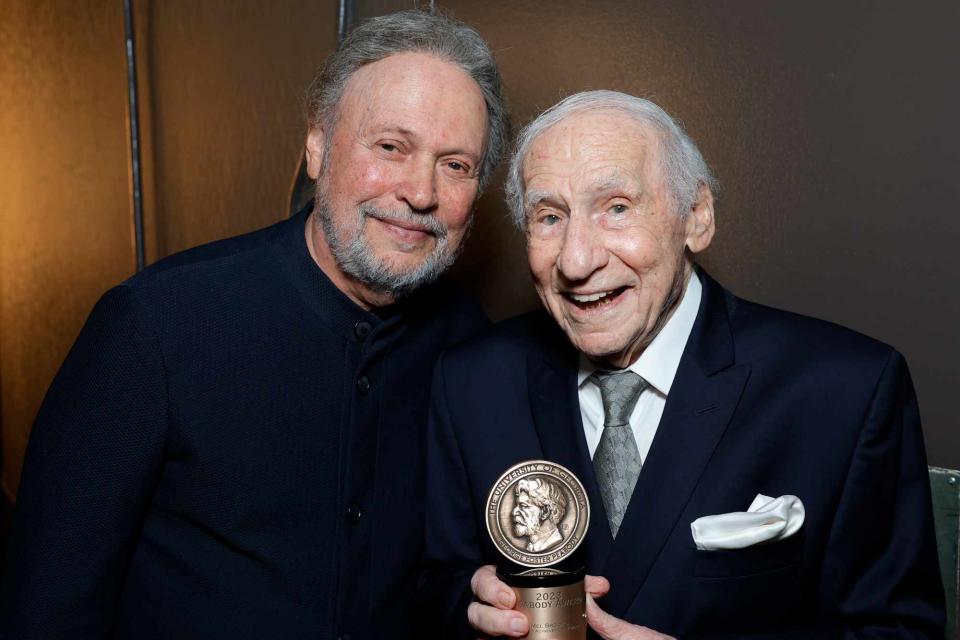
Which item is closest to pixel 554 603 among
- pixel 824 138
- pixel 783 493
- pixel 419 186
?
pixel 783 493

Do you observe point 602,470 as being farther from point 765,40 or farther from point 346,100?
point 765,40

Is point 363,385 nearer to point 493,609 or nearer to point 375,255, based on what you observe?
point 375,255

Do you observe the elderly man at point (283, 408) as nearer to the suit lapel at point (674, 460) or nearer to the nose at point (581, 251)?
the nose at point (581, 251)

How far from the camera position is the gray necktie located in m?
2.00

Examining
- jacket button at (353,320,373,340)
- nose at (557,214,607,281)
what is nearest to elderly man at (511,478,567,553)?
nose at (557,214,607,281)

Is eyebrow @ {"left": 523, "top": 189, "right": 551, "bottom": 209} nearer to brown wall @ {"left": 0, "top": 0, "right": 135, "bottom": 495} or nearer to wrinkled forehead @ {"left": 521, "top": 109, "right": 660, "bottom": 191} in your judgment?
wrinkled forehead @ {"left": 521, "top": 109, "right": 660, "bottom": 191}

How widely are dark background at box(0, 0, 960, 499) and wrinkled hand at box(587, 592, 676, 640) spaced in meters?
1.10

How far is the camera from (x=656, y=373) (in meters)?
2.07

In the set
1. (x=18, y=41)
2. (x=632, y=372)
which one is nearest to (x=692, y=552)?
(x=632, y=372)

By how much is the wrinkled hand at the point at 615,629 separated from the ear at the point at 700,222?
86 centimetres

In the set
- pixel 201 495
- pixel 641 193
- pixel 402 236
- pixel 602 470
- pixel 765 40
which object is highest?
pixel 765 40

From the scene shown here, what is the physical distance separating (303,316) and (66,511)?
70 cm

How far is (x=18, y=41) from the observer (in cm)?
452

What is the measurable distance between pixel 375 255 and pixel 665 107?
3.51ft
